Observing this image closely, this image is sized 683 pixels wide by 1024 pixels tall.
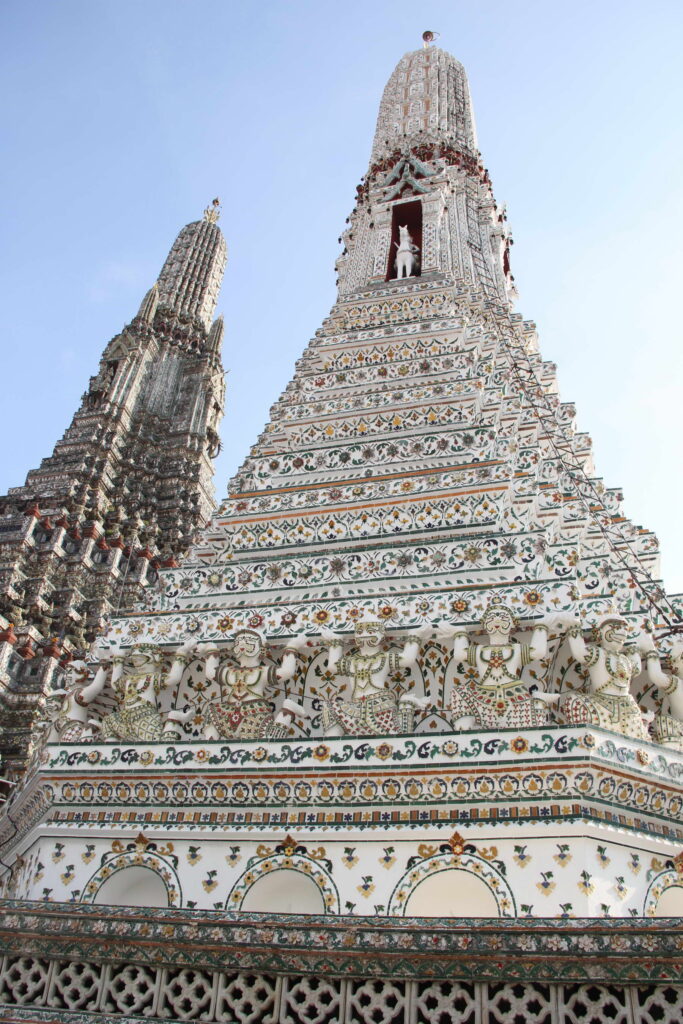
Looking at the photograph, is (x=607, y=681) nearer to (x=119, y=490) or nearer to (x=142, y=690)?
(x=142, y=690)

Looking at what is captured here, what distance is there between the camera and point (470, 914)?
6.83 metres

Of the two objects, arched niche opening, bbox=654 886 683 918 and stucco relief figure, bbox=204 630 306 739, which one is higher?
stucco relief figure, bbox=204 630 306 739

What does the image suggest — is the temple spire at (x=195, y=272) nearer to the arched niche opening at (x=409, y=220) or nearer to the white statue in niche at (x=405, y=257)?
the arched niche opening at (x=409, y=220)

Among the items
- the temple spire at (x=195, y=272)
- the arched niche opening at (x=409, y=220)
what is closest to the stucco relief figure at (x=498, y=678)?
the arched niche opening at (x=409, y=220)

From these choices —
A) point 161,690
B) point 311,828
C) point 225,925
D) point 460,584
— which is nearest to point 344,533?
point 460,584

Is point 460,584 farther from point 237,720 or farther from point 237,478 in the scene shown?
point 237,478

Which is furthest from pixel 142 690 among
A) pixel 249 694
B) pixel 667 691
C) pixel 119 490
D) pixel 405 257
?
pixel 119 490

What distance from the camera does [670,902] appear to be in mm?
6578

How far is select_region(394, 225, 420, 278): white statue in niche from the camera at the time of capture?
16656mm

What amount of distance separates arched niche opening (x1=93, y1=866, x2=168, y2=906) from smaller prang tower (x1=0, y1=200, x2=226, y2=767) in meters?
10.1

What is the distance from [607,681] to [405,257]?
11296mm

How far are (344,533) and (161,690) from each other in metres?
2.73

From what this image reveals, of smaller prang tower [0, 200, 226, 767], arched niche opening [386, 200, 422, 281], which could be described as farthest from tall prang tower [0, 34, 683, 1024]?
smaller prang tower [0, 200, 226, 767]

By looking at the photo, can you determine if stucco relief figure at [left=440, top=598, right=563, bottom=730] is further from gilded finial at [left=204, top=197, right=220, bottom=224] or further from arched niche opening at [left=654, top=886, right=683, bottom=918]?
gilded finial at [left=204, top=197, right=220, bottom=224]
